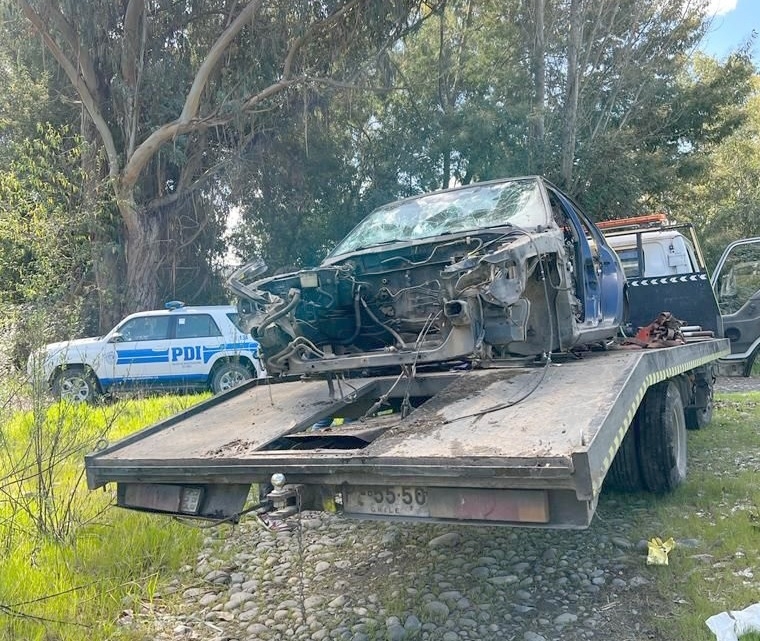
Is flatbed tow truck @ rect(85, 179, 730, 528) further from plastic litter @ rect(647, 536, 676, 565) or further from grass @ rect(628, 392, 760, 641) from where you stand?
plastic litter @ rect(647, 536, 676, 565)

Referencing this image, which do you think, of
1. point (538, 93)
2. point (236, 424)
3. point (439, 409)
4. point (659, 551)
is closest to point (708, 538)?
point (659, 551)

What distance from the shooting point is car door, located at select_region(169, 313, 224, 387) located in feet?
40.6

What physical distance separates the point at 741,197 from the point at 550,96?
9.65 m

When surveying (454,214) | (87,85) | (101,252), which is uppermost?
(87,85)

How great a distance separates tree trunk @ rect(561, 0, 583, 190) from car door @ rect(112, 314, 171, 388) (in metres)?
11.3

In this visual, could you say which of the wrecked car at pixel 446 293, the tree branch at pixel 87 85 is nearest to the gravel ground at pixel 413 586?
the wrecked car at pixel 446 293

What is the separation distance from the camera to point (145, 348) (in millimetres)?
12320

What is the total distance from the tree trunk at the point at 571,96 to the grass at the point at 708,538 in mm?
12765

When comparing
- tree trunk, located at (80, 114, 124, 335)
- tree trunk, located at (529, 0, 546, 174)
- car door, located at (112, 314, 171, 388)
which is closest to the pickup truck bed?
car door, located at (112, 314, 171, 388)

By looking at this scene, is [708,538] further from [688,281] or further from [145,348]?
[145,348]

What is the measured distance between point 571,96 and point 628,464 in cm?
1526

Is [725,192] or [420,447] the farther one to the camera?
[725,192]

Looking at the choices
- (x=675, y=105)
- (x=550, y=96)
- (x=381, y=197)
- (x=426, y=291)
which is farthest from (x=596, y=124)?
(x=426, y=291)

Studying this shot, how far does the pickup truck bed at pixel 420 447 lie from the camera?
2658mm
